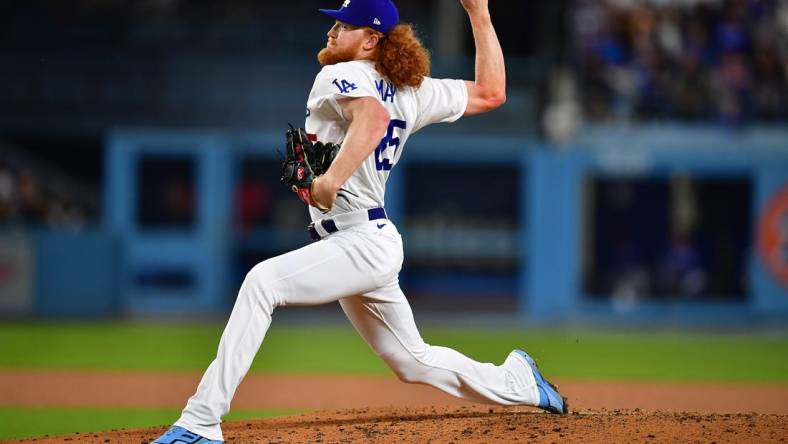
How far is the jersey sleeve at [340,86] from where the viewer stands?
4.26 m

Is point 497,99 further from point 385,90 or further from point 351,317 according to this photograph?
point 351,317

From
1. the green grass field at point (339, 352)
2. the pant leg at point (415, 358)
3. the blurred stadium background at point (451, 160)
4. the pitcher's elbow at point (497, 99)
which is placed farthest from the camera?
the blurred stadium background at point (451, 160)

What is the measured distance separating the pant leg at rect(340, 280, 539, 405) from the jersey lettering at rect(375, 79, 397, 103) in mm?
794

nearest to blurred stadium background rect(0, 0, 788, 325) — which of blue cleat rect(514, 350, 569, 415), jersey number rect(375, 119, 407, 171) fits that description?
blue cleat rect(514, 350, 569, 415)

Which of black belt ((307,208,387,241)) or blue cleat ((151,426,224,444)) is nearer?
blue cleat ((151,426,224,444))

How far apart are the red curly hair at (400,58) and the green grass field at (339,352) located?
129 inches

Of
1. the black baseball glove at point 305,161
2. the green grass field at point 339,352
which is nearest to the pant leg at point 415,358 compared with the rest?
the black baseball glove at point 305,161

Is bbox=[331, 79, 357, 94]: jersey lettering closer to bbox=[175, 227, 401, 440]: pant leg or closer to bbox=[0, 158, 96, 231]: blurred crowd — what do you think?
bbox=[175, 227, 401, 440]: pant leg

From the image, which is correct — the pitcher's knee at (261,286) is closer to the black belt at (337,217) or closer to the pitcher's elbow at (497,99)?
the black belt at (337,217)

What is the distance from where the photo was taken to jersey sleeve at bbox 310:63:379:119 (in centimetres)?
426

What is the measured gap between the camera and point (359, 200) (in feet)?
14.8

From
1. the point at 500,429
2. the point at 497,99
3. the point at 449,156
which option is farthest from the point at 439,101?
the point at 449,156

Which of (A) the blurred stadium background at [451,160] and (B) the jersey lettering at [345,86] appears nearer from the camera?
(B) the jersey lettering at [345,86]

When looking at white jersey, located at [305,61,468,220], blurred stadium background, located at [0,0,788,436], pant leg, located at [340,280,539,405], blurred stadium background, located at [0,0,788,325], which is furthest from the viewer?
blurred stadium background, located at [0,0,788,325]
